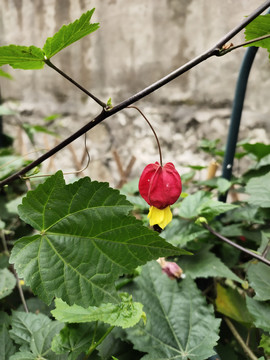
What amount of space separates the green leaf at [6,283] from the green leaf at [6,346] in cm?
9

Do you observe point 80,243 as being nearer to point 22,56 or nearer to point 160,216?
point 160,216

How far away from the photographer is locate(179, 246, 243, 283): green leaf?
60 centimetres

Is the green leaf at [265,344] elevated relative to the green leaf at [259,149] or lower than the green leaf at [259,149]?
lower

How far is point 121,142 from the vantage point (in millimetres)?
1781

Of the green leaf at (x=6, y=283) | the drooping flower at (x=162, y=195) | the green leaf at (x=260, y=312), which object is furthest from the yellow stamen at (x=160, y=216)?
the green leaf at (x=6, y=283)

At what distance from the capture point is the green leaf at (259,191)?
0.64 meters

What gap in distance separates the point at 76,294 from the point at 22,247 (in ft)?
0.27

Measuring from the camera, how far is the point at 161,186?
0.43m

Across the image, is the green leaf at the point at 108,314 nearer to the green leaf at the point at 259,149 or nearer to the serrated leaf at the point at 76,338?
the serrated leaf at the point at 76,338

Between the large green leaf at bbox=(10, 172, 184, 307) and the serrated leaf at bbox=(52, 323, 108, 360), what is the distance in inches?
5.5

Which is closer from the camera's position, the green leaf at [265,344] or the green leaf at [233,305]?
the green leaf at [265,344]

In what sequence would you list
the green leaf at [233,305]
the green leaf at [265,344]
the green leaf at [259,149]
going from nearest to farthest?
1. the green leaf at [265,344]
2. the green leaf at [233,305]
3. the green leaf at [259,149]

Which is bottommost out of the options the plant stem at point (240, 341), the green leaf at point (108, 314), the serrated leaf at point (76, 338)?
the plant stem at point (240, 341)

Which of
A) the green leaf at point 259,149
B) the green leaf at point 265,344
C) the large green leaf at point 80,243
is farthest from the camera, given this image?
the green leaf at point 259,149
